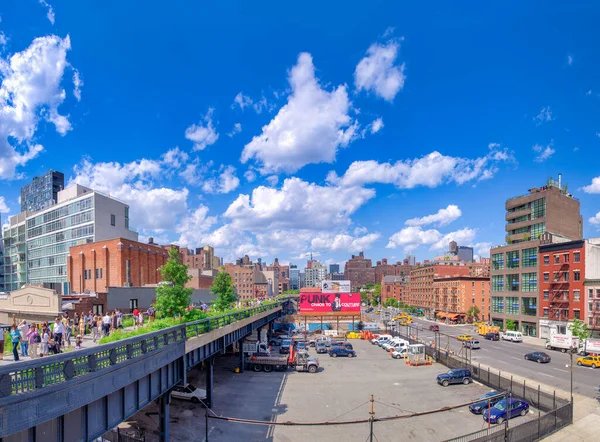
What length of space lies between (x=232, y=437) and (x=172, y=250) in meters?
14.6

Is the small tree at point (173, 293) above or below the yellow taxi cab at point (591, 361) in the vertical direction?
above

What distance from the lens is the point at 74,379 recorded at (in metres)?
11.6

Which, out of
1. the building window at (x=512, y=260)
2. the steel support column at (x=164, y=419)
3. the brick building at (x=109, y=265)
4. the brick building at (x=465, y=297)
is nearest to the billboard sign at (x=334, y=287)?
the building window at (x=512, y=260)

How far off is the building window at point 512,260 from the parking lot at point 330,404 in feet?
136

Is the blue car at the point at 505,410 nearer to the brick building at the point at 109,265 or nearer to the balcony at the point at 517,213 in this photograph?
the brick building at the point at 109,265

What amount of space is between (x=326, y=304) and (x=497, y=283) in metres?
37.6

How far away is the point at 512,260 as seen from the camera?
3073 inches

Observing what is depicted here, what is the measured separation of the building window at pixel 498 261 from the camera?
81.8 m

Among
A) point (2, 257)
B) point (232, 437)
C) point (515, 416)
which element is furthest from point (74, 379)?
point (2, 257)

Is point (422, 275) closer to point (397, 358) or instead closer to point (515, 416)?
point (397, 358)

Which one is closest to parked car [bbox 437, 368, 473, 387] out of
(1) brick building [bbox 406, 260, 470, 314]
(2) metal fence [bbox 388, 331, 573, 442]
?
(2) metal fence [bbox 388, 331, 573, 442]

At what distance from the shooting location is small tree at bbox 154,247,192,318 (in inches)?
1154

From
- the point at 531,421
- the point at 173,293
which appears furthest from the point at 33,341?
the point at 531,421

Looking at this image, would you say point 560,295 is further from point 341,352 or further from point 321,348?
point 321,348
